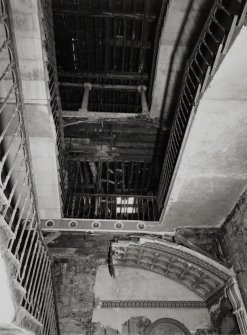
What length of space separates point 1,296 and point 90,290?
5511 mm

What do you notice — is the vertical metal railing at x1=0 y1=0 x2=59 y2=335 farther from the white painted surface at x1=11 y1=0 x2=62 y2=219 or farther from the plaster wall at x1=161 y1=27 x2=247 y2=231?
the plaster wall at x1=161 y1=27 x2=247 y2=231

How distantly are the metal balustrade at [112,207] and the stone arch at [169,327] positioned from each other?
3059mm

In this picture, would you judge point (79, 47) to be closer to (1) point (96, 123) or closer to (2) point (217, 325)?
(1) point (96, 123)

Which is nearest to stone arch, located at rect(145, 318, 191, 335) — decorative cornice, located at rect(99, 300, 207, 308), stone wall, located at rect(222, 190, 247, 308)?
decorative cornice, located at rect(99, 300, 207, 308)

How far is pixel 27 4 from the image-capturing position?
13.0 ft

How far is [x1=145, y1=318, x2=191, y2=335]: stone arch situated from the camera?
7.89m

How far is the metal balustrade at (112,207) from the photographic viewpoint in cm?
779

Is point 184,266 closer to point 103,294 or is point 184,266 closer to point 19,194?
point 103,294

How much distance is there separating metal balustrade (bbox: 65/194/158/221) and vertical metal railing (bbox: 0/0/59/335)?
6.20 feet

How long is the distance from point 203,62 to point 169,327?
7.29 meters

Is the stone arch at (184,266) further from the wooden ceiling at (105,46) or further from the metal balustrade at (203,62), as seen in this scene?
the wooden ceiling at (105,46)

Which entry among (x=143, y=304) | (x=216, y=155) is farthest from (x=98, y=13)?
(x=143, y=304)

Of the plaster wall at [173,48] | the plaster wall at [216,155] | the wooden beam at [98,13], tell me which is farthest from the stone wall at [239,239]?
the wooden beam at [98,13]

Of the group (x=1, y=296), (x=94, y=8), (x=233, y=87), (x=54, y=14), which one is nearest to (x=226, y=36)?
(x=233, y=87)
